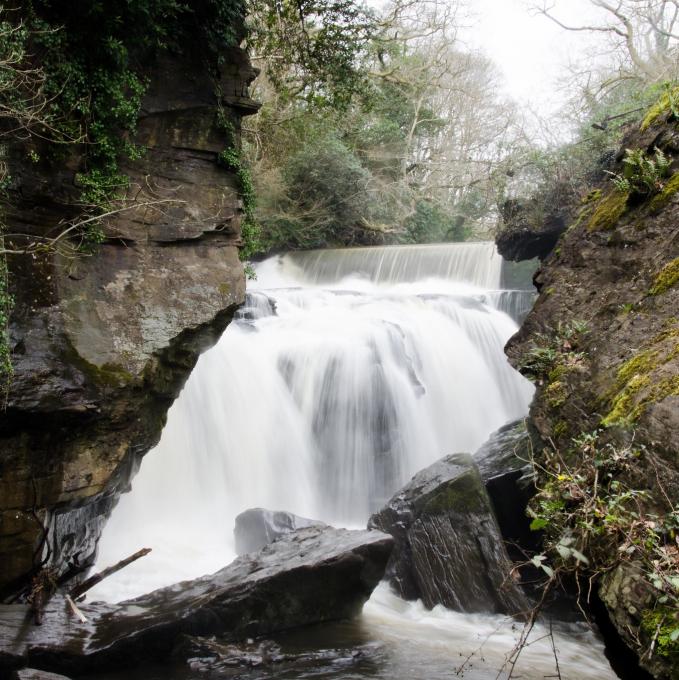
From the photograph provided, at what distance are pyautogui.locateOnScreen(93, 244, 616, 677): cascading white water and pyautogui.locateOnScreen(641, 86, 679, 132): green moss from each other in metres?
6.78

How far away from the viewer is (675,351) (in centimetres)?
391

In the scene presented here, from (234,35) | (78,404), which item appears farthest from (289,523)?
(234,35)

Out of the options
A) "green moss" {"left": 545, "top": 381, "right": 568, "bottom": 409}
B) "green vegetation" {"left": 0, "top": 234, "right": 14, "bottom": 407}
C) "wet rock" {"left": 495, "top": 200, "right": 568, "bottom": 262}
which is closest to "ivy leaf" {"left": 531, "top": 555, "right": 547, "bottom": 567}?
"green moss" {"left": 545, "top": 381, "right": 568, "bottom": 409}

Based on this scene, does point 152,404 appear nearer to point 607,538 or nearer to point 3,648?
point 3,648

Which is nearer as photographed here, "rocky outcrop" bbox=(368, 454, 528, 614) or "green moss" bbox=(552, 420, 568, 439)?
"green moss" bbox=(552, 420, 568, 439)

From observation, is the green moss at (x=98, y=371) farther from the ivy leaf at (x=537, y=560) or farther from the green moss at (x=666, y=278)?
the green moss at (x=666, y=278)

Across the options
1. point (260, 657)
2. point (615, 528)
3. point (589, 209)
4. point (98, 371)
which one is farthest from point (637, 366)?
point (98, 371)

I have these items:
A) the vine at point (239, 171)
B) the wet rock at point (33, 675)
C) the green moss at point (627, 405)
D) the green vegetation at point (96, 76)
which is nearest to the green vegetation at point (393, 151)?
the vine at point (239, 171)

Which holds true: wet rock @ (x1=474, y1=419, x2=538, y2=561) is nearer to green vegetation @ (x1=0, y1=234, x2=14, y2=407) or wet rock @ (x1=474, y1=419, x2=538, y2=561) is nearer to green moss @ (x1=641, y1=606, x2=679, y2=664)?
green moss @ (x1=641, y1=606, x2=679, y2=664)

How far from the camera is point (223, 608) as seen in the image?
18.6 ft

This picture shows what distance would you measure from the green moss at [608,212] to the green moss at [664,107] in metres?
0.84

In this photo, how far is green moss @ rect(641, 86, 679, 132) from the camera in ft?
18.2

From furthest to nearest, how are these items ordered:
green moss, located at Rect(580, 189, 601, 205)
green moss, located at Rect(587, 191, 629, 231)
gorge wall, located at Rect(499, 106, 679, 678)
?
green moss, located at Rect(580, 189, 601, 205) → green moss, located at Rect(587, 191, 629, 231) → gorge wall, located at Rect(499, 106, 679, 678)

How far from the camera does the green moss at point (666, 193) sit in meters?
5.09
